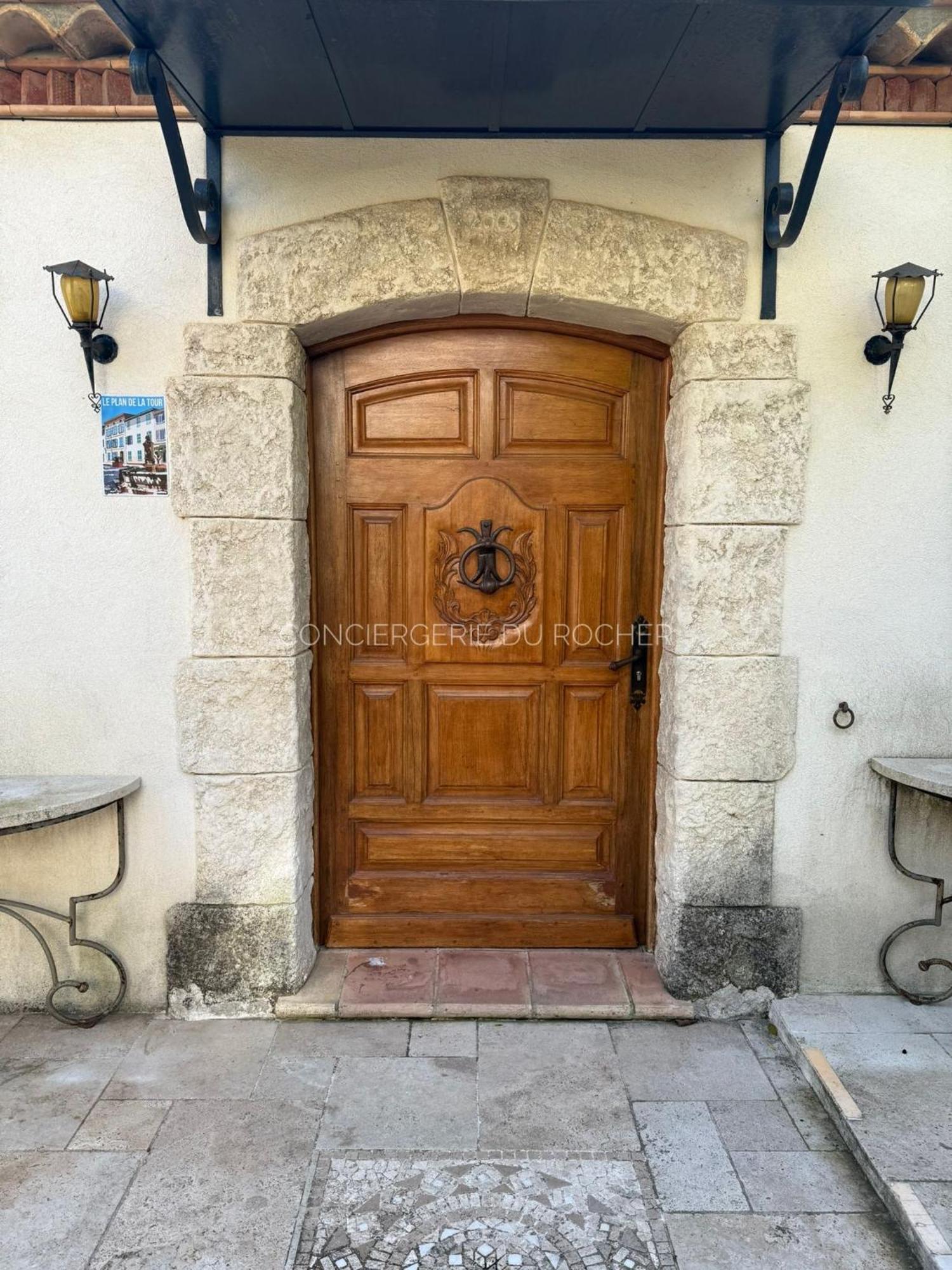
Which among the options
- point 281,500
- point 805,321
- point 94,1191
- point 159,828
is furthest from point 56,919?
point 805,321

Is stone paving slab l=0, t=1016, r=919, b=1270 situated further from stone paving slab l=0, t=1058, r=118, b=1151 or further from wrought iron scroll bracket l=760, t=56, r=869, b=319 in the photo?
wrought iron scroll bracket l=760, t=56, r=869, b=319

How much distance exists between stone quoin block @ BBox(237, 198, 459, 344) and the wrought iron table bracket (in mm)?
1647

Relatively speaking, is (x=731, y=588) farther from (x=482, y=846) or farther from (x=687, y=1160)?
(x=687, y=1160)

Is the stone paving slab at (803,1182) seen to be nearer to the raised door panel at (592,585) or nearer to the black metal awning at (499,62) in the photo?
the raised door panel at (592,585)

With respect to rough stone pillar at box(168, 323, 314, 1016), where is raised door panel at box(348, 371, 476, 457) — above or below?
above

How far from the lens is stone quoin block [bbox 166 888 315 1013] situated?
2775mm

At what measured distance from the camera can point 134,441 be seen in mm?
2674

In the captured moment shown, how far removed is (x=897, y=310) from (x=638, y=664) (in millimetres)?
1330

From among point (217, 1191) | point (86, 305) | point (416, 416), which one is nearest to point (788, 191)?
point (416, 416)

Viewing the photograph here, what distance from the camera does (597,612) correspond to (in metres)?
2.97

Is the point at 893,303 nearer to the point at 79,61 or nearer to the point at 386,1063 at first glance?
the point at 79,61

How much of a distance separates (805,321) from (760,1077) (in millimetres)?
2277

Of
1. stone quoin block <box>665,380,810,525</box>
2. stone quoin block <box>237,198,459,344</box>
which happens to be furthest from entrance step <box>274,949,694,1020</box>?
A: stone quoin block <box>237,198,459,344</box>

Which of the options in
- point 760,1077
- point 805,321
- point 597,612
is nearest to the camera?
point 760,1077
